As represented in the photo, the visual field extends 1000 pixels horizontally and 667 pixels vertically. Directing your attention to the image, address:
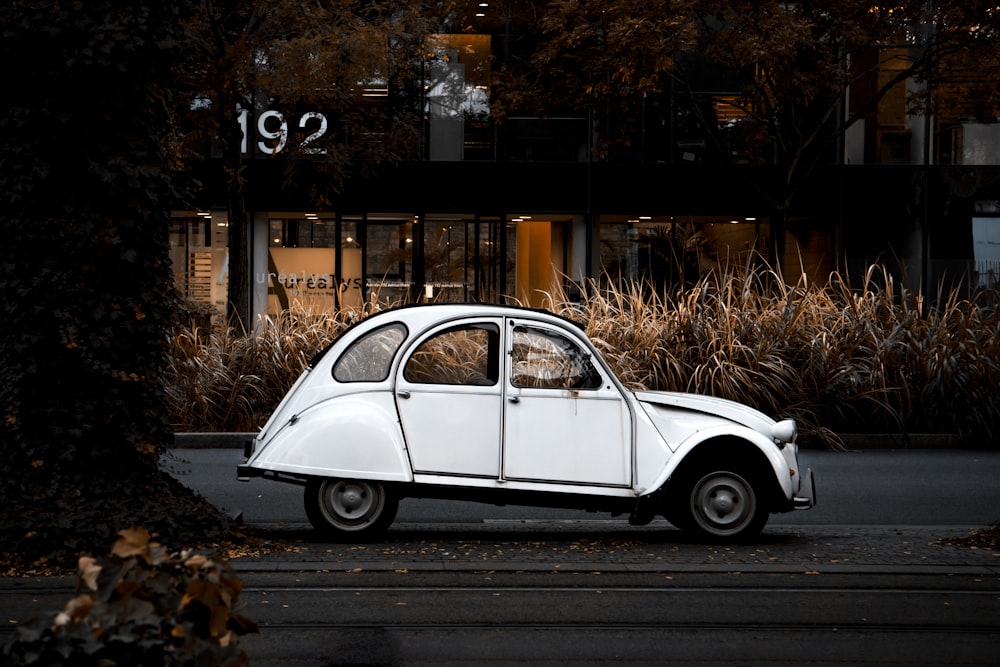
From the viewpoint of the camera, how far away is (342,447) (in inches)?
332

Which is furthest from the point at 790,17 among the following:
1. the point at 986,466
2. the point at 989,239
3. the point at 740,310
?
the point at 989,239

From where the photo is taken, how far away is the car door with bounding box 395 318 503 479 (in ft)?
28.0

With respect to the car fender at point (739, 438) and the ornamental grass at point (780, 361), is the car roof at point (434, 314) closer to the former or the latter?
the car fender at point (739, 438)

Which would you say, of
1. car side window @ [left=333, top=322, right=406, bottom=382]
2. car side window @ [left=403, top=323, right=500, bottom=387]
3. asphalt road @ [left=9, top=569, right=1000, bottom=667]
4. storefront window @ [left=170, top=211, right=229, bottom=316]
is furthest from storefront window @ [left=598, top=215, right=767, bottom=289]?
asphalt road @ [left=9, top=569, right=1000, bottom=667]

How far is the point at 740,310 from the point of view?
16.4 meters

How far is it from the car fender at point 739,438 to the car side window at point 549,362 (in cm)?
74

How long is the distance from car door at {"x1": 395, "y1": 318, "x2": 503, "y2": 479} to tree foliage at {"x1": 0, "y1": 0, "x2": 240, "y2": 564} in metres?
1.45

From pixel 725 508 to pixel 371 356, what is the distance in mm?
2705

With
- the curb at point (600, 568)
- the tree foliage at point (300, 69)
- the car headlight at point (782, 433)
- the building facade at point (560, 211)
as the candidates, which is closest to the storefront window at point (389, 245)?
the building facade at point (560, 211)

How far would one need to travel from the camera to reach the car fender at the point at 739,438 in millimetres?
8555

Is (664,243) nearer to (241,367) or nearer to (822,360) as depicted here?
(822,360)

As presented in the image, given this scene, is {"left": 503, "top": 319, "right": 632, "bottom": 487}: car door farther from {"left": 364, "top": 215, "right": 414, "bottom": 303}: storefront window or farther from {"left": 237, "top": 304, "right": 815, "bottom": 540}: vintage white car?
{"left": 364, "top": 215, "right": 414, "bottom": 303}: storefront window

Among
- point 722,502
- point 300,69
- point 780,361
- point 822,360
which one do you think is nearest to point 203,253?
point 300,69

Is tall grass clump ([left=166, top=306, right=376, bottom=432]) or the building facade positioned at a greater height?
the building facade
